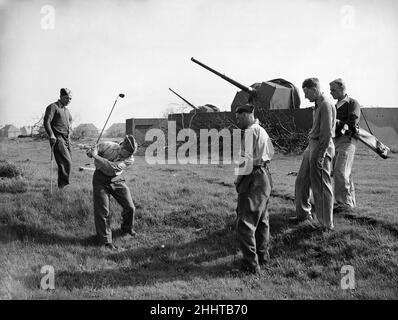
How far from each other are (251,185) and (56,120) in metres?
4.86

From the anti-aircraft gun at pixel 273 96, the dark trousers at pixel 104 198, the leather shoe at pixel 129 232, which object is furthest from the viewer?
the anti-aircraft gun at pixel 273 96

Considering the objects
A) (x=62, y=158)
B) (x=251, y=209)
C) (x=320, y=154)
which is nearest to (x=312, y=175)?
(x=320, y=154)

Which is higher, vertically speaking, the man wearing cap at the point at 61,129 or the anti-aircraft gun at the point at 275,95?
the anti-aircraft gun at the point at 275,95

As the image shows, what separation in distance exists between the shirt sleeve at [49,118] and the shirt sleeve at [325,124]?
518 cm

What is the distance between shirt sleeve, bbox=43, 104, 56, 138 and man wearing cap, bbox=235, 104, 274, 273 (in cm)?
442

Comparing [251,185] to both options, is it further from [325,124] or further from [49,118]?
[49,118]

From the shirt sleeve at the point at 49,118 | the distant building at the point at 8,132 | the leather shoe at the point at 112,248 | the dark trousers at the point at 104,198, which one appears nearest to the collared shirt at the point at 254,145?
the dark trousers at the point at 104,198

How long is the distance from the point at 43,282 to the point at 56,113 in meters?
4.19

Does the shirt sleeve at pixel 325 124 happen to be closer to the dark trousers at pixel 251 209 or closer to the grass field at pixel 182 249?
the dark trousers at pixel 251 209

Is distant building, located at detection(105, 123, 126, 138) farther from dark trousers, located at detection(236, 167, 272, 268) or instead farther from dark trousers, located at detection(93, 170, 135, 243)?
dark trousers, located at detection(236, 167, 272, 268)

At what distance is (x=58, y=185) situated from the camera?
368 inches

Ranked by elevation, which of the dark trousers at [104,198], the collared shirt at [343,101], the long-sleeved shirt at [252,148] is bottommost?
the dark trousers at [104,198]

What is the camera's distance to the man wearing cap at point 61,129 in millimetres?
8977
